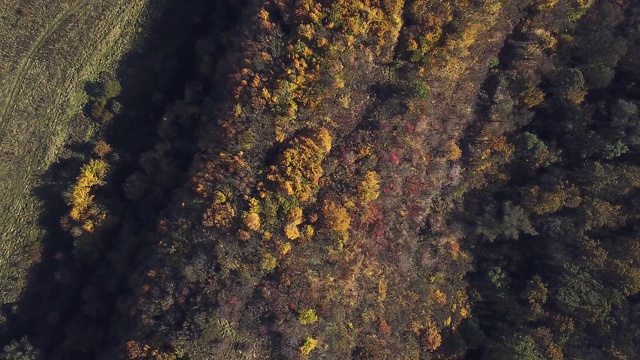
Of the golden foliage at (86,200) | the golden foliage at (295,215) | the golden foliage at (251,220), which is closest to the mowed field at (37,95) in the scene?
the golden foliage at (86,200)

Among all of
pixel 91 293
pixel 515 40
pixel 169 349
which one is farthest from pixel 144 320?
pixel 515 40

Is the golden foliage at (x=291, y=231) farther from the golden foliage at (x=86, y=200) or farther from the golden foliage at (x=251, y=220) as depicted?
the golden foliage at (x=86, y=200)

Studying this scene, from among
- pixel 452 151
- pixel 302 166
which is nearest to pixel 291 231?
pixel 302 166

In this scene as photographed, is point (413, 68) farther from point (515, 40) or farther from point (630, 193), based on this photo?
point (630, 193)

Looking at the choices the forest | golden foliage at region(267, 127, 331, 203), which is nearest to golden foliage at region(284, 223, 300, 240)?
the forest

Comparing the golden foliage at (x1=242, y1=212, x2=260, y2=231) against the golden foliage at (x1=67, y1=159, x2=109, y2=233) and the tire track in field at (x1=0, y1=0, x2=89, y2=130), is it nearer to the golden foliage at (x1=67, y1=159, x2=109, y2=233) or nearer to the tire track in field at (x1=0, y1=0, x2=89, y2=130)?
the golden foliage at (x1=67, y1=159, x2=109, y2=233)

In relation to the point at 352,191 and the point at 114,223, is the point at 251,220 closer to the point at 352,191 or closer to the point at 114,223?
the point at 352,191

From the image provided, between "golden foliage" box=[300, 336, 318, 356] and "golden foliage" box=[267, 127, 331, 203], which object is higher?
"golden foliage" box=[267, 127, 331, 203]
